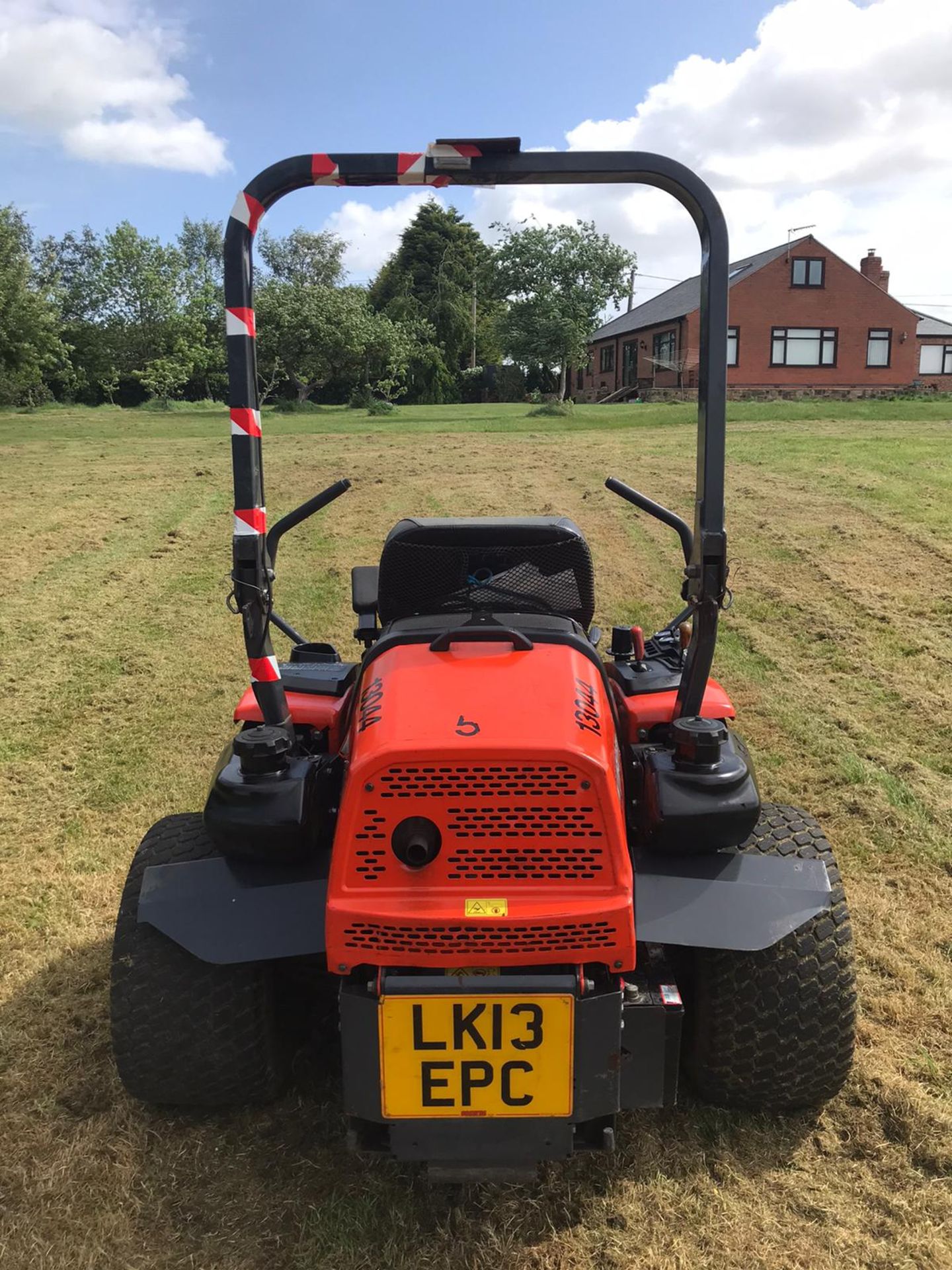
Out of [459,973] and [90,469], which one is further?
[90,469]

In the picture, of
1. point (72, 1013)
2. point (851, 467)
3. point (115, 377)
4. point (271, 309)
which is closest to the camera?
point (72, 1013)

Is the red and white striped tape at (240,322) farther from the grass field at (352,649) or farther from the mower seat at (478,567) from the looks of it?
the grass field at (352,649)

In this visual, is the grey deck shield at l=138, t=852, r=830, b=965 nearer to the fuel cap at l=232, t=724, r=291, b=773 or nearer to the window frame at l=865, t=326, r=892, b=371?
the fuel cap at l=232, t=724, r=291, b=773

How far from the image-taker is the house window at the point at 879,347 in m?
33.4

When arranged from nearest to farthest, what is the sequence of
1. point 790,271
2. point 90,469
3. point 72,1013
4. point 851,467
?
point 72,1013
point 851,467
point 90,469
point 790,271

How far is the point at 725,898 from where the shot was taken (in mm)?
2344

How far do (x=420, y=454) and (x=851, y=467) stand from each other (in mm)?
6050

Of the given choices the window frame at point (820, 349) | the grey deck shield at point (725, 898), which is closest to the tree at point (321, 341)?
the window frame at point (820, 349)

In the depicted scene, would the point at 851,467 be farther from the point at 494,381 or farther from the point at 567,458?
the point at 494,381

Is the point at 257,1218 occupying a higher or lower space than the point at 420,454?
lower

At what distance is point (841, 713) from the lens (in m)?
5.62

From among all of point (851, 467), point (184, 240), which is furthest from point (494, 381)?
point (184, 240)

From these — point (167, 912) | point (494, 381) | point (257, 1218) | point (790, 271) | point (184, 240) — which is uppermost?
point (184, 240)

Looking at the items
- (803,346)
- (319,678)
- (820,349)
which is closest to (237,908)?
(319,678)
